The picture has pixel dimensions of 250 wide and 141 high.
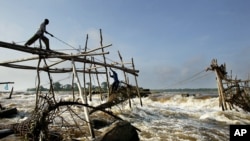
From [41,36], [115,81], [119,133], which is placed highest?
[41,36]

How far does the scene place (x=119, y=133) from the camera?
711cm

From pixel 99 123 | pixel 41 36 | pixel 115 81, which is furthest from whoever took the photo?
pixel 115 81

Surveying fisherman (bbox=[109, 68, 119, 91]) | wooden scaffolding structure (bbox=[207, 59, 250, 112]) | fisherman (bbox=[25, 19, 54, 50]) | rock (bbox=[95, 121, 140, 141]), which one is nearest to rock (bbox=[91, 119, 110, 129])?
rock (bbox=[95, 121, 140, 141])

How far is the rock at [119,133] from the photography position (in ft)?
22.0

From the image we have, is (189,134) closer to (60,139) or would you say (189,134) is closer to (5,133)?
(60,139)

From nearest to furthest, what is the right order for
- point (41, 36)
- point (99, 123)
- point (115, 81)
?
point (41, 36)
point (99, 123)
point (115, 81)

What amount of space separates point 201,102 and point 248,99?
1110 centimetres

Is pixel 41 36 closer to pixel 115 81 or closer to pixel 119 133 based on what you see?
pixel 119 133

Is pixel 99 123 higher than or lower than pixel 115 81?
lower

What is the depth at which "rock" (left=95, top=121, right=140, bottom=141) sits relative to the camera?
264 inches

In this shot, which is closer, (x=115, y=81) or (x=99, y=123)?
(x=99, y=123)

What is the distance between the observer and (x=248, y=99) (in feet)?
56.1

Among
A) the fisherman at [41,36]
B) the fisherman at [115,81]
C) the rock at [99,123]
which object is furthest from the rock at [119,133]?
the fisherman at [115,81]

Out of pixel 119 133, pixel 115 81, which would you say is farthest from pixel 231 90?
pixel 119 133
